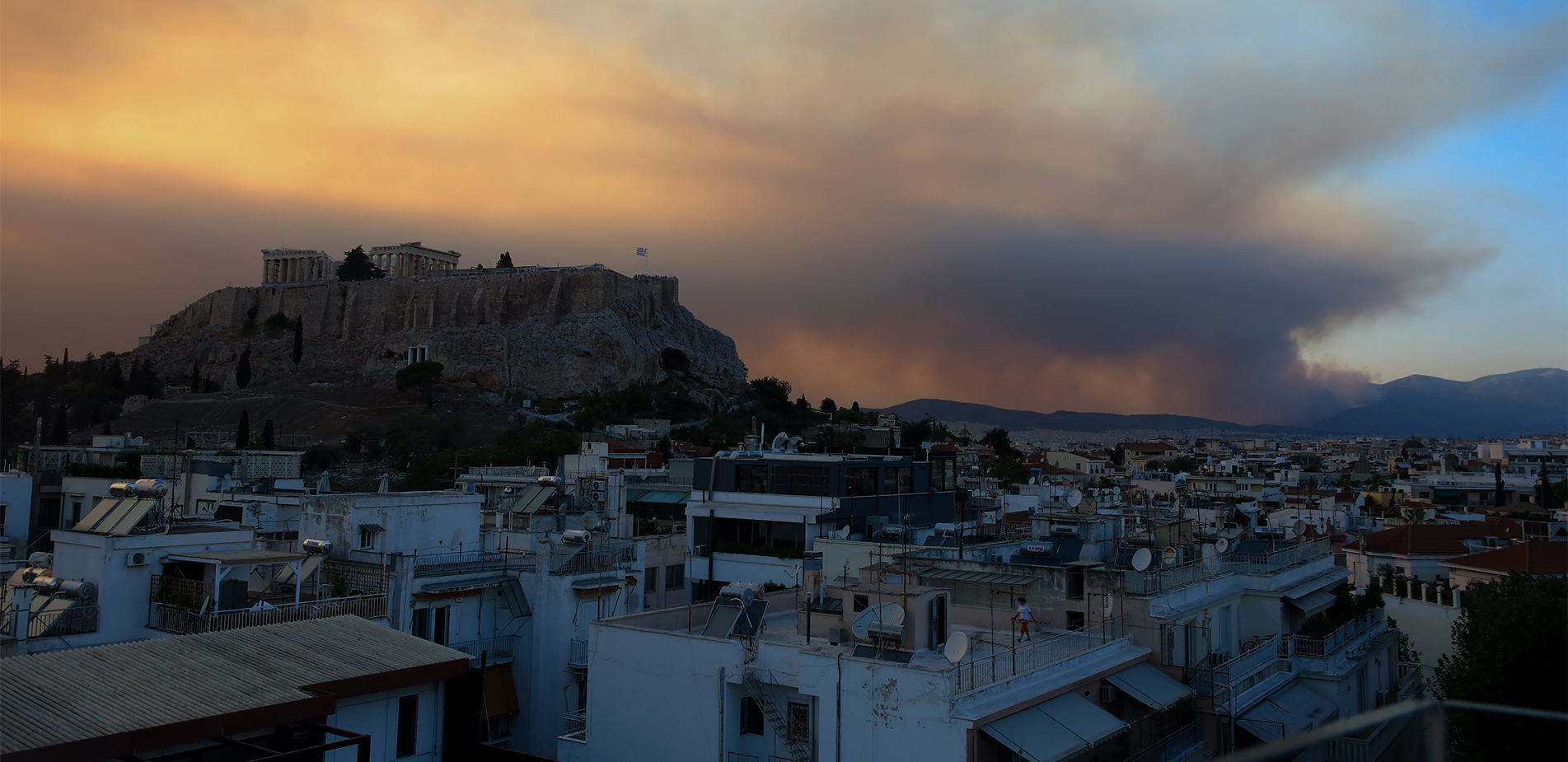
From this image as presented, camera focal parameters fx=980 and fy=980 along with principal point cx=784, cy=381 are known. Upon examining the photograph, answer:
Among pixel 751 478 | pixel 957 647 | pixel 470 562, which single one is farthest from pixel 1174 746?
pixel 751 478

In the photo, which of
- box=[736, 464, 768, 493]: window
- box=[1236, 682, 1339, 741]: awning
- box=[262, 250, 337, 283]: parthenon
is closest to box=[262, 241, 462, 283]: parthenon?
box=[262, 250, 337, 283]: parthenon

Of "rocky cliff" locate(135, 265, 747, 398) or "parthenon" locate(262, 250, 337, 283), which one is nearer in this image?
"rocky cliff" locate(135, 265, 747, 398)

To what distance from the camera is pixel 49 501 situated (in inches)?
1270

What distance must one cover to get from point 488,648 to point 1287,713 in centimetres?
1265

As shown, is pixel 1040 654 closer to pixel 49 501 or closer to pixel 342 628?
pixel 342 628

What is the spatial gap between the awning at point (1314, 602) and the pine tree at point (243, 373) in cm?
9666

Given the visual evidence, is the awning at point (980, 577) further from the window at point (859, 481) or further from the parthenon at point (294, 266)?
the parthenon at point (294, 266)

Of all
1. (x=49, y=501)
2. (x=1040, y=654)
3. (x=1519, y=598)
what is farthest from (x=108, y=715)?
(x=49, y=501)

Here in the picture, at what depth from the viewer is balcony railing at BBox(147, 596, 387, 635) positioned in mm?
12312

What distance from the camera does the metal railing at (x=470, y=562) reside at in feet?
55.1

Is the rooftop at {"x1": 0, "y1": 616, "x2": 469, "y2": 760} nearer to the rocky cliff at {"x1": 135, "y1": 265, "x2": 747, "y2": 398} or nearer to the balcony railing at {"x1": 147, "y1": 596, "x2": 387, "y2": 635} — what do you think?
the balcony railing at {"x1": 147, "y1": 596, "x2": 387, "y2": 635}

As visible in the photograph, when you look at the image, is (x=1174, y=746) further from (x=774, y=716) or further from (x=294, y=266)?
(x=294, y=266)

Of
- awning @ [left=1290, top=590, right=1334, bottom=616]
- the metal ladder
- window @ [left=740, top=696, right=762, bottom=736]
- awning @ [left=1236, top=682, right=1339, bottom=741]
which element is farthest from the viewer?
awning @ [left=1290, top=590, right=1334, bottom=616]

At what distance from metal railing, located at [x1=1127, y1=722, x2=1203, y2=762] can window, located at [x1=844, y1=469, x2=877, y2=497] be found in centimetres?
1114
